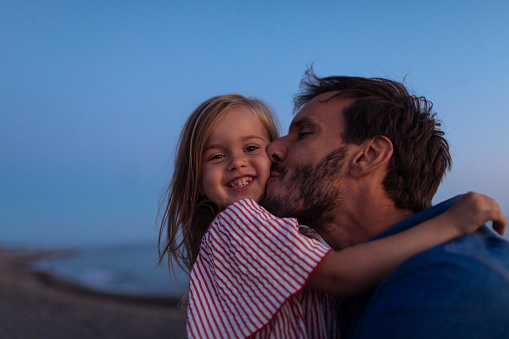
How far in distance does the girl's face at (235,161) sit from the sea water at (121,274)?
21.2ft

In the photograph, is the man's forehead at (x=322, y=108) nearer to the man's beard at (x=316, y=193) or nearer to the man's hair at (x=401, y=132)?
the man's hair at (x=401, y=132)

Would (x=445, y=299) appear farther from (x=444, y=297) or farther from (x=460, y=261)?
(x=460, y=261)

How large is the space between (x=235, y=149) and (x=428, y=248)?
1.83 meters

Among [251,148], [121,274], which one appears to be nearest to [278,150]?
[251,148]

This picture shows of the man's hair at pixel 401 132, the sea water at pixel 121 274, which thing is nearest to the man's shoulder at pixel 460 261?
the man's hair at pixel 401 132

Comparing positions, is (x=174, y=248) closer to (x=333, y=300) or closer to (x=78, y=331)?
(x=333, y=300)

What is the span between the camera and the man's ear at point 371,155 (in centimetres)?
249

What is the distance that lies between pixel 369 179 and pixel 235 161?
1.06 metres

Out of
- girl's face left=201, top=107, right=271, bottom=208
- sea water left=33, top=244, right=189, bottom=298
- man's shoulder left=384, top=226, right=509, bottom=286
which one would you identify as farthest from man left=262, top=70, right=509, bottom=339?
sea water left=33, top=244, right=189, bottom=298

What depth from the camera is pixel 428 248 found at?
5.78ft

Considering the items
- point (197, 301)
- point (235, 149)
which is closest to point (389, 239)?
point (197, 301)

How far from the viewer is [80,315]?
31.6 feet

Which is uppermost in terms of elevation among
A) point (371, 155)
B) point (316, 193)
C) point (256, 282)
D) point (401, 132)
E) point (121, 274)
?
point (401, 132)

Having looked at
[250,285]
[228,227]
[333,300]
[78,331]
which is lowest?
[78,331]
